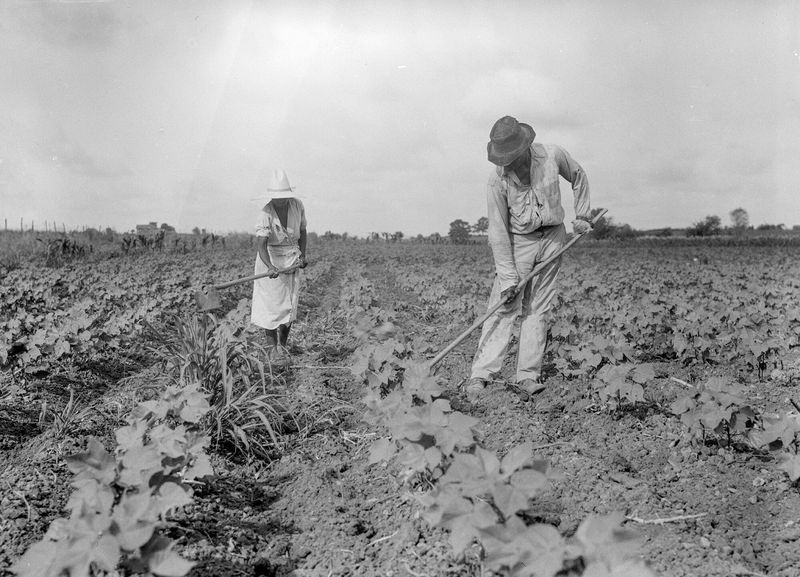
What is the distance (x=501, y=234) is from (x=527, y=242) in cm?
21

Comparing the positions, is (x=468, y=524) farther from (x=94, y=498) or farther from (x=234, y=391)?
(x=234, y=391)

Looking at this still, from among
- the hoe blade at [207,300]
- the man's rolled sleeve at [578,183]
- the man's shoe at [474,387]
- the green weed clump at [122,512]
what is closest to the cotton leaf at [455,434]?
the green weed clump at [122,512]

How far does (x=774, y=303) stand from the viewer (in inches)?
280

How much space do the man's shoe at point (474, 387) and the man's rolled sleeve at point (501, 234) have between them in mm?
671

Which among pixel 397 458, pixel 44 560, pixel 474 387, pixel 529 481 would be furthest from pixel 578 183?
pixel 44 560

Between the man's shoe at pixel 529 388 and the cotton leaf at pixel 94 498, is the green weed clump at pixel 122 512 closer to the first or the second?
the cotton leaf at pixel 94 498

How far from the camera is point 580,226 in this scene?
4453mm

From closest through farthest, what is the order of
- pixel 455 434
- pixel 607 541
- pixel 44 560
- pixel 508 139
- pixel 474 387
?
pixel 607 541 → pixel 44 560 → pixel 455 434 → pixel 508 139 → pixel 474 387

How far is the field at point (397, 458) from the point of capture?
1785mm

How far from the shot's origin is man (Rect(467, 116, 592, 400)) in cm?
438

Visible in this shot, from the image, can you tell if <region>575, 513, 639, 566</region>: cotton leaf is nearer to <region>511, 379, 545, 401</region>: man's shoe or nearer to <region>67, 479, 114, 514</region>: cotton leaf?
<region>67, 479, 114, 514</region>: cotton leaf

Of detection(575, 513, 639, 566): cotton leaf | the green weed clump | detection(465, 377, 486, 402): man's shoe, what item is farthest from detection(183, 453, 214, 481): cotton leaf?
detection(465, 377, 486, 402): man's shoe

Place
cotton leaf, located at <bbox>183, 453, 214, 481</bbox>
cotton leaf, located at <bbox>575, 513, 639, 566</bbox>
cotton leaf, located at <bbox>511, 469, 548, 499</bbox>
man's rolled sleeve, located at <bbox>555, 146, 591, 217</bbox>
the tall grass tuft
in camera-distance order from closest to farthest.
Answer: cotton leaf, located at <bbox>575, 513, 639, 566</bbox> < cotton leaf, located at <bbox>511, 469, 548, 499</bbox> < cotton leaf, located at <bbox>183, 453, 214, 481</bbox> < the tall grass tuft < man's rolled sleeve, located at <bbox>555, 146, 591, 217</bbox>

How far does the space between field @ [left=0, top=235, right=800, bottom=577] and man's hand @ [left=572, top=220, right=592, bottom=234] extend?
772 millimetres
